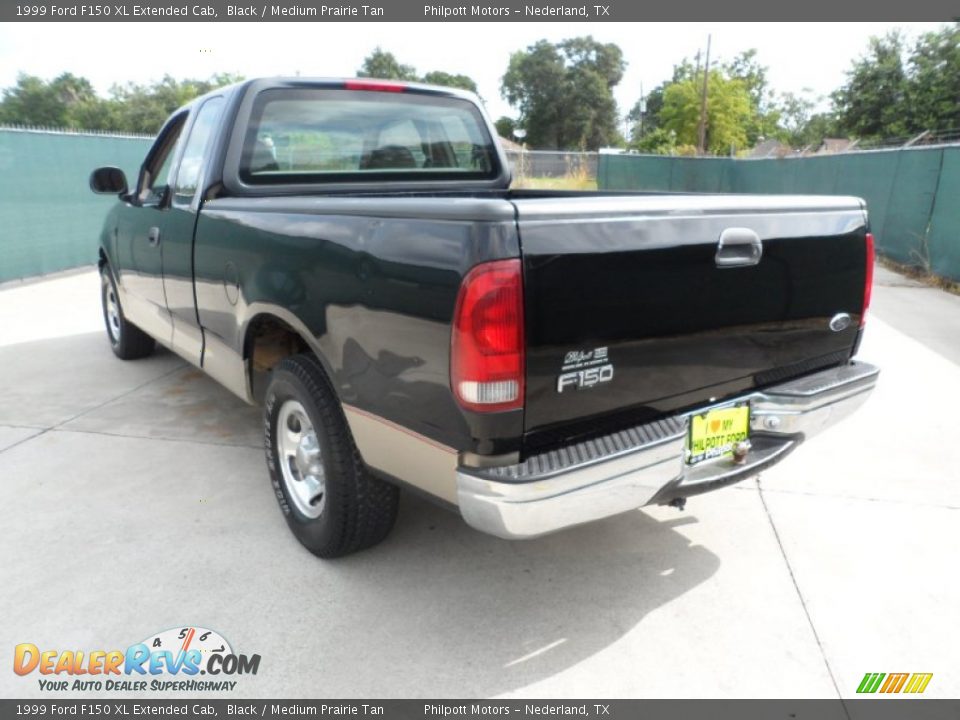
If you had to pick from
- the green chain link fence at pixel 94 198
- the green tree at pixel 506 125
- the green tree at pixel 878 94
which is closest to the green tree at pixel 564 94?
the green tree at pixel 506 125

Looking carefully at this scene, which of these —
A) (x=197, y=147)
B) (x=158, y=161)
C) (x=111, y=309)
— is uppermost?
(x=197, y=147)

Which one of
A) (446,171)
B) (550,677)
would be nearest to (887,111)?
(446,171)

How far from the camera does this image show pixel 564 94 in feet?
251

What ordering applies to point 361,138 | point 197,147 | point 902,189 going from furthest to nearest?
point 902,189, point 361,138, point 197,147

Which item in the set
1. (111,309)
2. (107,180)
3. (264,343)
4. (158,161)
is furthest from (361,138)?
(111,309)

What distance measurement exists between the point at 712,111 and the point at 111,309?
4377 cm

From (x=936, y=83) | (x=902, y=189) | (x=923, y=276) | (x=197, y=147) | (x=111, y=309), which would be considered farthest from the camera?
(x=936, y=83)

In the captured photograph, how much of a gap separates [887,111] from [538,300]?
38424 mm

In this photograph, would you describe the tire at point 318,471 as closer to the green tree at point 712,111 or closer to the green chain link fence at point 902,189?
the green chain link fence at point 902,189

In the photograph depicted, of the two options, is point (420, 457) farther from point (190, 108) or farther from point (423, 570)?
point (190, 108)

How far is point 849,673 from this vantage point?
2.27 meters

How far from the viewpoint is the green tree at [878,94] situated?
108 feet

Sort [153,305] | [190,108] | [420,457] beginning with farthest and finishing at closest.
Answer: [153,305] → [190,108] → [420,457]

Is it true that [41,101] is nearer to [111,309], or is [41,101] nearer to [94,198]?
[94,198]
